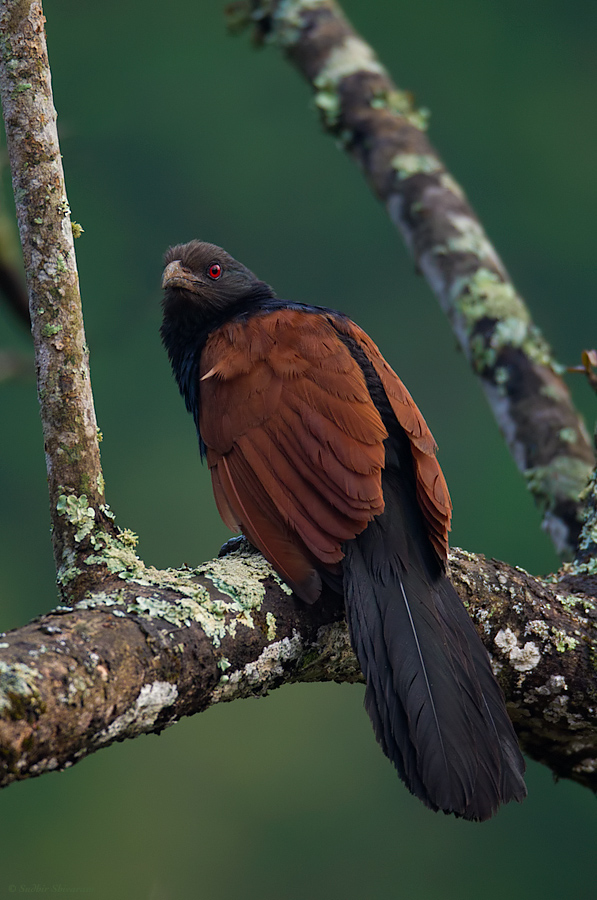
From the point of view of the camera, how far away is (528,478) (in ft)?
7.53

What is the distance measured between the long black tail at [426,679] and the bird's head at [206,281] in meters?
0.82

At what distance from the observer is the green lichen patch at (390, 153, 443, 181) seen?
2.60 m

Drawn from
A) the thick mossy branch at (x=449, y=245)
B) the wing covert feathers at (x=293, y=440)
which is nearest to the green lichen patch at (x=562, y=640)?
the wing covert feathers at (x=293, y=440)

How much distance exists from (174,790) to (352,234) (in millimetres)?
3503

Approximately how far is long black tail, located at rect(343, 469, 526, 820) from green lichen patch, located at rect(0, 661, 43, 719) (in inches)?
22.0

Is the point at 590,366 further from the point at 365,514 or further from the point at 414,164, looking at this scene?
the point at 414,164

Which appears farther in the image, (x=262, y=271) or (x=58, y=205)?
(x=262, y=271)

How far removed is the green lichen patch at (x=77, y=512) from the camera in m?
1.39

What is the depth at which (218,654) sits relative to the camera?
1.22m

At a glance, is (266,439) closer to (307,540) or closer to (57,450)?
(307,540)

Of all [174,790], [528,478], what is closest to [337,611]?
[528,478]

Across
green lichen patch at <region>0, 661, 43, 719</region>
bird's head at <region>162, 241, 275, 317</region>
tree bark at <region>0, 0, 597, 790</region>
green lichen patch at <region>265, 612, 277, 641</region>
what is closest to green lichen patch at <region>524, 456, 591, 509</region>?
tree bark at <region>0, 0, 597, 790</region>

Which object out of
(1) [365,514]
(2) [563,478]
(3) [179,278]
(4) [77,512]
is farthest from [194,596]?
(2) [563,478]

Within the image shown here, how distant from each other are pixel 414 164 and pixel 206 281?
804mm
